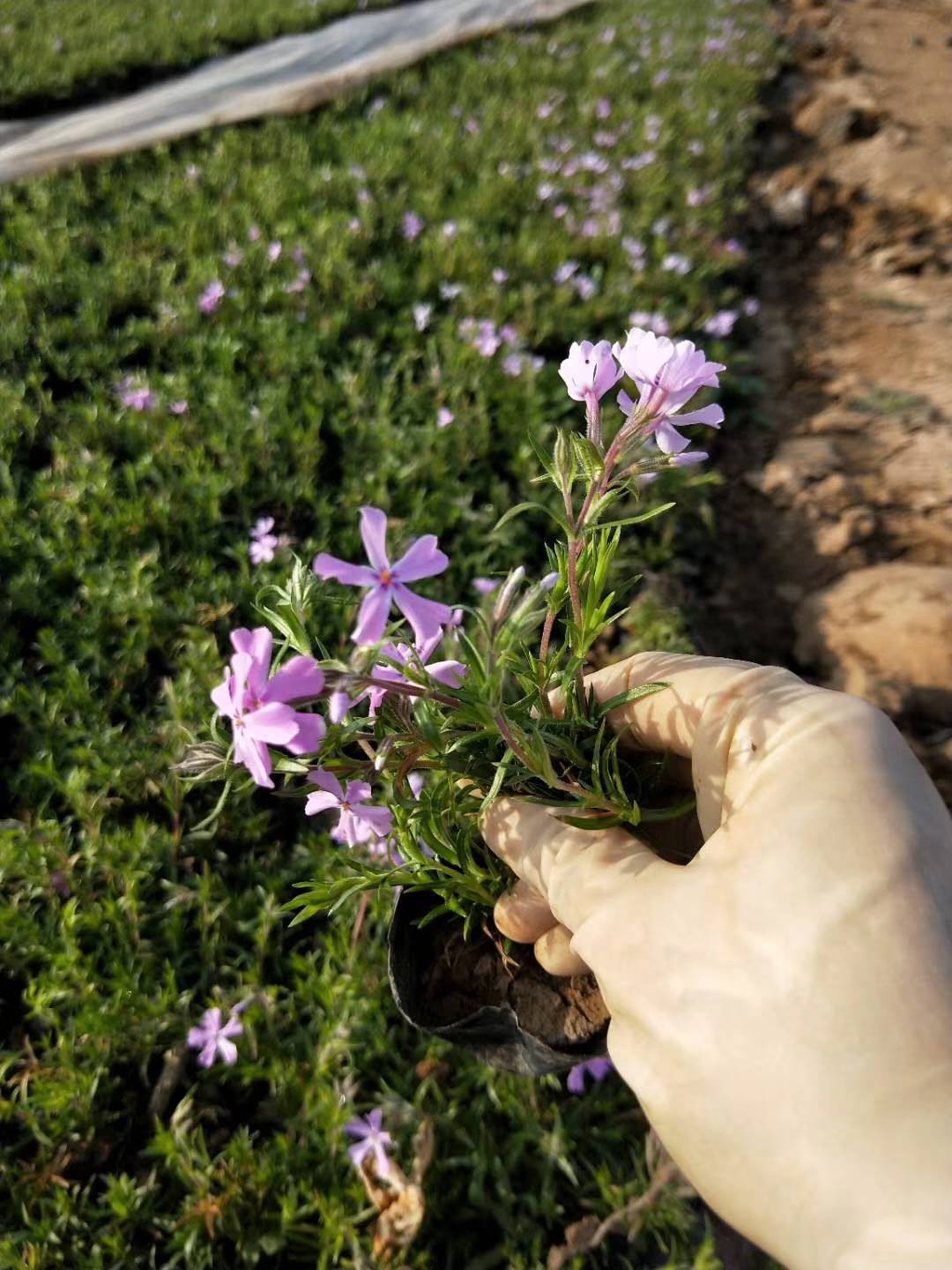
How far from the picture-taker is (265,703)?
40.8 inches

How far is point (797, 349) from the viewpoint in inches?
197

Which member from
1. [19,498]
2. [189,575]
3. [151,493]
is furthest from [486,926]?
[19,498]

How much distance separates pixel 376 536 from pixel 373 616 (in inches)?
4.1

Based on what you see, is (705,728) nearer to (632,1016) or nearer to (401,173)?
(632,1016)

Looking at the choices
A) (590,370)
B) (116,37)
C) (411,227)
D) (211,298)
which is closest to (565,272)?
(411,227)

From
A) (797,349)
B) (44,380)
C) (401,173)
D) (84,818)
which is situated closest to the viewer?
(84,818)

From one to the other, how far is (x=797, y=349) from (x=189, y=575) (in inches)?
151

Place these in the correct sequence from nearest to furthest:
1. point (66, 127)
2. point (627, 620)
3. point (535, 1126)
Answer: point (535, 1126) < point (627, 620) < point (66, 127)

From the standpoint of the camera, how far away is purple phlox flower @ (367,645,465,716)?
1234mm

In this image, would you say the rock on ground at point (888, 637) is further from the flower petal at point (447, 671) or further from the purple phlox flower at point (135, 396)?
the purple phlox flower at point (135, 396)

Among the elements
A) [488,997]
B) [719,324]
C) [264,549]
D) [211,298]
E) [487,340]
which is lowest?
[488,997]

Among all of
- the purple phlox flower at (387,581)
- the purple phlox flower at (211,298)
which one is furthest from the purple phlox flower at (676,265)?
the purple phlox flower at (387,581)

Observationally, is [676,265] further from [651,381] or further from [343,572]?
[343,572]

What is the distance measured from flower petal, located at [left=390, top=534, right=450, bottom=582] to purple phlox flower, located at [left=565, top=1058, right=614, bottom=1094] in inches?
63.1
